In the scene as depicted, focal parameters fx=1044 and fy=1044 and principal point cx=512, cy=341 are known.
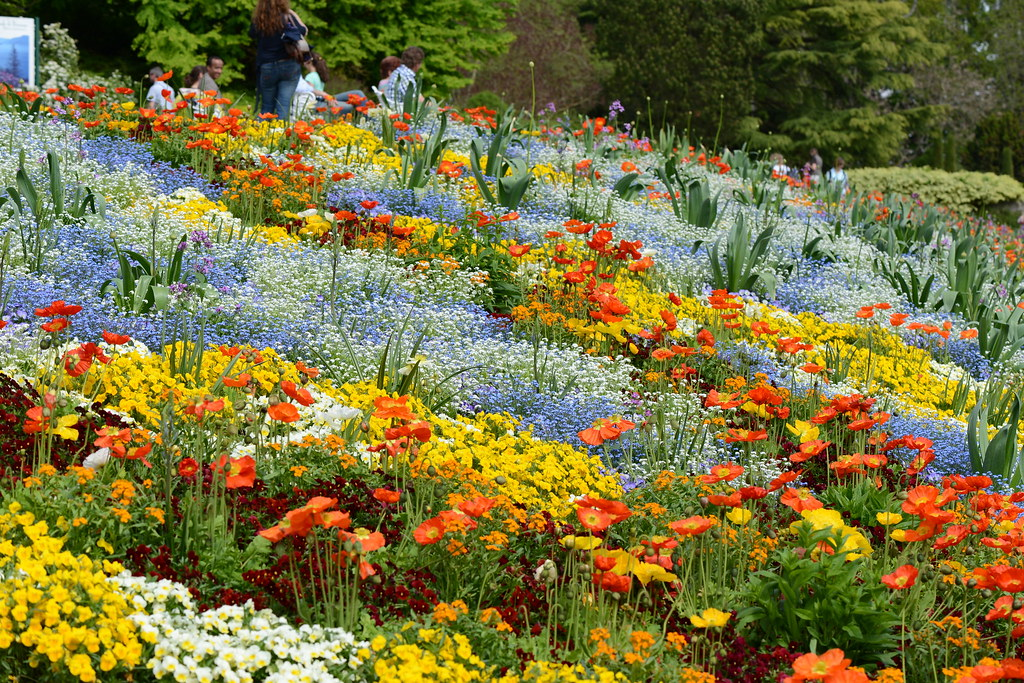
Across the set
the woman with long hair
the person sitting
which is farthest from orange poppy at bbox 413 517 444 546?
the person sitting

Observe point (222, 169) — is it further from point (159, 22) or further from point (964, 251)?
point (159, 22)

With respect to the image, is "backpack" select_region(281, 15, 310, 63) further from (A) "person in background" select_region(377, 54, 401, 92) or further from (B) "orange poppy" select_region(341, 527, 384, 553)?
(B) "orange poppy" select_region(341, 527, 384, 553)

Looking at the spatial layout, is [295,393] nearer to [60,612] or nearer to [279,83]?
[60,612]

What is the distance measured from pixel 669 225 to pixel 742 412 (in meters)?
2.79

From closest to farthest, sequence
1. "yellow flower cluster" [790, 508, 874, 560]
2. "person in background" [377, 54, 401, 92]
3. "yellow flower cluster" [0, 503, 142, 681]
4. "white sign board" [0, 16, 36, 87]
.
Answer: "yellow flower cluster" [0, 503, 142, 681] → "yellow flower cluster" [790, 508, 874, 560] → "person in background" [377, 54, 401, 92] → "white sign board" [0, 16, 36, 87]

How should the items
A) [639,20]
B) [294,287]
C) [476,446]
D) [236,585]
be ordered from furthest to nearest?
[639,20]
[294,287]
[476,446]
[236,585]

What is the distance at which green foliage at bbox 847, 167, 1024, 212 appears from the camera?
A: 68.3ft

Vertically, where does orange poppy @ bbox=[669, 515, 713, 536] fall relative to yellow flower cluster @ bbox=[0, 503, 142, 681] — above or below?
above

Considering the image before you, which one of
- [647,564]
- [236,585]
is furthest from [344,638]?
[647,564]

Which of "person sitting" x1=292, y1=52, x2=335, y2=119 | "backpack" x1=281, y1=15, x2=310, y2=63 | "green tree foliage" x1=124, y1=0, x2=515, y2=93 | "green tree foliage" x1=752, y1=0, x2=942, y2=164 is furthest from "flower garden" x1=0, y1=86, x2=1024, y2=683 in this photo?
"green tree foliage" x1=752, y1=0, x2=942, y2=164

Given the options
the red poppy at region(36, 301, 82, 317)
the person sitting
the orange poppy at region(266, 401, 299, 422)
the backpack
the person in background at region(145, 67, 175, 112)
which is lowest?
the orange poppy at region(266, 401, 299, 422)

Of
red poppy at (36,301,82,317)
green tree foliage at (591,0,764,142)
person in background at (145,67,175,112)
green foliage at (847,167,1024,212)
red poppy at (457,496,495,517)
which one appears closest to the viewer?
red poppy at (457,496,495,517)

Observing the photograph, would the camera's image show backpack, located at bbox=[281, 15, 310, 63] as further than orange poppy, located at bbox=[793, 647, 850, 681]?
Yes

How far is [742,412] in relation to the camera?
5109mm
